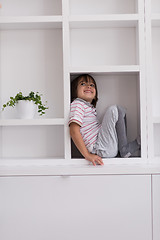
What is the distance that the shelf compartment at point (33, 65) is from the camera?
1.89 m

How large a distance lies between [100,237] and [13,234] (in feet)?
1.48

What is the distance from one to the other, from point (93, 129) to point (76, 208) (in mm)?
472

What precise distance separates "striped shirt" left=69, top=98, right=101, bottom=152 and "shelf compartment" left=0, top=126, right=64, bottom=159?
229 millimetres

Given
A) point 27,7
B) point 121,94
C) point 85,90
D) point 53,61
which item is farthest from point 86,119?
point 27,7

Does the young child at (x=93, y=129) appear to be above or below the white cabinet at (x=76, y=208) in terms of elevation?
above

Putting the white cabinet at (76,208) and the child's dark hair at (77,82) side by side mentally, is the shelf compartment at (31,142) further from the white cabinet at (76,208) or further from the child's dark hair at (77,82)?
the white cabinet at (76,208)

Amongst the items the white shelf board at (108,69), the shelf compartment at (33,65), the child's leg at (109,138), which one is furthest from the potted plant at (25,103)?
the child's leg at (109,138)

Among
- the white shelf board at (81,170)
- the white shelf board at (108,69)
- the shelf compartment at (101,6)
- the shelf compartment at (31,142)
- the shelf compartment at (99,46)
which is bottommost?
the white shelf board at (81,170)

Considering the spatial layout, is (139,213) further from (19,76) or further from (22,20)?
(22,20)

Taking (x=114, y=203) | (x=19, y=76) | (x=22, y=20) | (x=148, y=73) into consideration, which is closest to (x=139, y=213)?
(x=114, y=203)

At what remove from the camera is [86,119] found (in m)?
1.75

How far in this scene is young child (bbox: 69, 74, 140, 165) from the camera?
1.64 meters

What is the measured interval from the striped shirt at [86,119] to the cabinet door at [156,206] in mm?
406

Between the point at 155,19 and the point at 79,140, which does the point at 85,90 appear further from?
the point at 155,19
